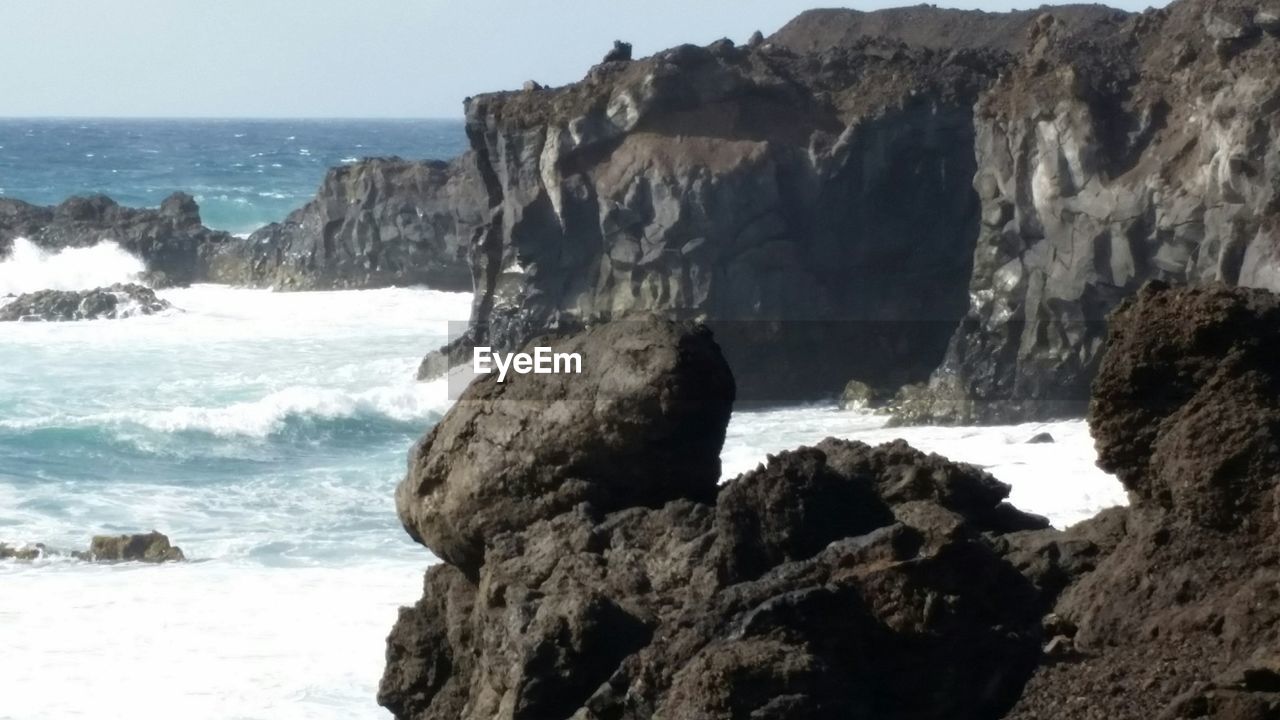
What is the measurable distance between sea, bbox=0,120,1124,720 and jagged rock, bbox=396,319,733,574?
13.1 ft

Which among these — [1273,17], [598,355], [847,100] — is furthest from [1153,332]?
[847,100]

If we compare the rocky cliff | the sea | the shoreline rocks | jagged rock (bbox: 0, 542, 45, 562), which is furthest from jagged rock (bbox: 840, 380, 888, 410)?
the rocky cliff

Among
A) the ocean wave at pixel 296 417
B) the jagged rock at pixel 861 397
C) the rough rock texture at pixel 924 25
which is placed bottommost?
the ocean wave at pixel 296 417

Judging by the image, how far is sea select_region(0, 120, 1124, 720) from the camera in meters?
13.9

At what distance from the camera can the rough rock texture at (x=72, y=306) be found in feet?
134

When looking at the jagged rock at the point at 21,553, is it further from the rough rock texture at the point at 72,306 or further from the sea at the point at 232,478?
the rough rock texture at the point at 72,306

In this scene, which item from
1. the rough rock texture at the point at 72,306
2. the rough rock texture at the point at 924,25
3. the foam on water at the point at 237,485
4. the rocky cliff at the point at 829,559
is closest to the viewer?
the rocky cliff at the point at 829,559

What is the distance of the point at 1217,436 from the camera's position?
7.44 m

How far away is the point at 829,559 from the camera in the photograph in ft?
23.6

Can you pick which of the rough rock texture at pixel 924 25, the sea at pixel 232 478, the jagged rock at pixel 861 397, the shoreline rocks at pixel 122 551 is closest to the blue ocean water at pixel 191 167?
→ the rough rock texture at pixel 924 25

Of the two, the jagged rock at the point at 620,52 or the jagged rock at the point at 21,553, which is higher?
the jagged rock at the point at 620,52

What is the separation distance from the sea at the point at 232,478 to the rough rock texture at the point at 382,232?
2.29 feet

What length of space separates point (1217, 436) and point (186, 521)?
1575 cm

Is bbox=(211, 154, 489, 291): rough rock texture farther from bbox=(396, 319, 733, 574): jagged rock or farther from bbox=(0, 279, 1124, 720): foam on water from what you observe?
bbox=(396, 319, 733, 574): jagged rock
